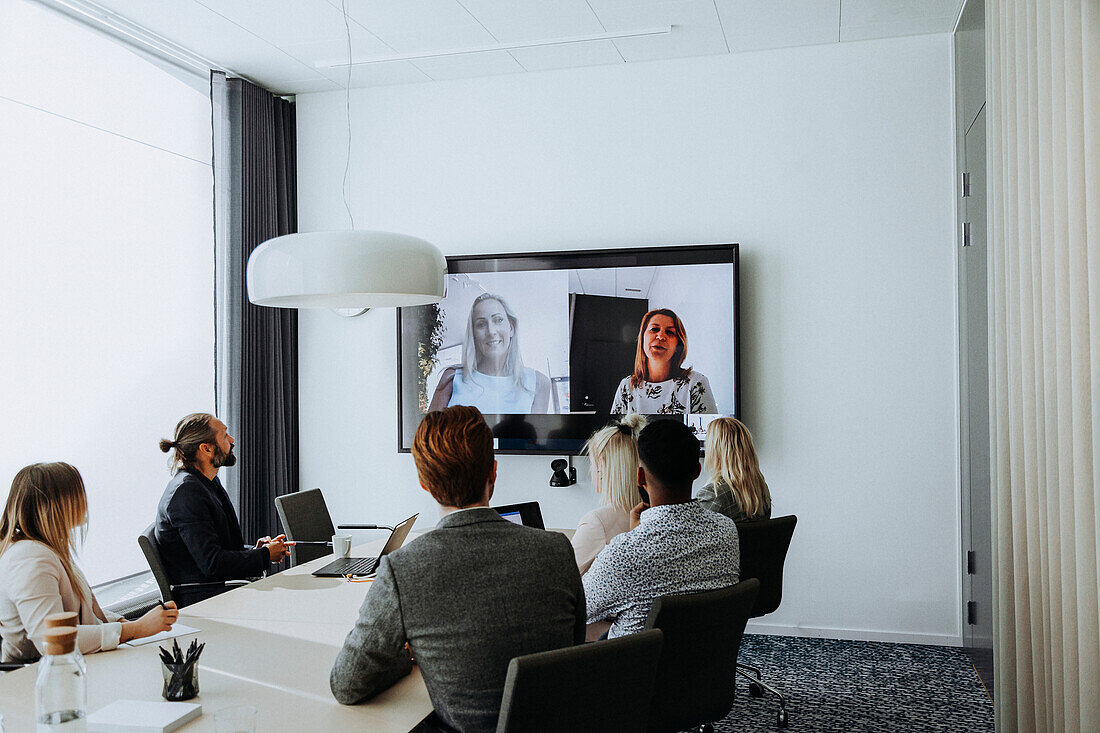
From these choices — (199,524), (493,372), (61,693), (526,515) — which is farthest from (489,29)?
(61,693)

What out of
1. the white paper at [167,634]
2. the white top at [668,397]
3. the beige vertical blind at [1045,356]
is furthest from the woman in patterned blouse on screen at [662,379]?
the white paper at [167,634]

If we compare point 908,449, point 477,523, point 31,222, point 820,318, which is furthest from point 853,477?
point 31,222

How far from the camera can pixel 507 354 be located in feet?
16.0

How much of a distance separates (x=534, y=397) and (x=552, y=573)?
296cm

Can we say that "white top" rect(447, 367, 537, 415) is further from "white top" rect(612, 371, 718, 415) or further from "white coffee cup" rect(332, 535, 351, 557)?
"white coffee cup" rect(332, 535, 351, 557)

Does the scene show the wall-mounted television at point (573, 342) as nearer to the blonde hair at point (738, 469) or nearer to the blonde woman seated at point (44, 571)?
the blonde hair at point (738, 469)

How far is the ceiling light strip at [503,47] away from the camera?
14.5 feet

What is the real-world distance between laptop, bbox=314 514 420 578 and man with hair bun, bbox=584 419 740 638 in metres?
0.88

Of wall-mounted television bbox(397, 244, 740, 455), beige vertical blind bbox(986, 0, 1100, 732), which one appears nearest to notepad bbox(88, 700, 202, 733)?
beige vertical blind bbox(986, 0, 1100, 732)

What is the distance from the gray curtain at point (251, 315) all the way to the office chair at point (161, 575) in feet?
4.52

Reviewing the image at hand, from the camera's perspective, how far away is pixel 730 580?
2.48m

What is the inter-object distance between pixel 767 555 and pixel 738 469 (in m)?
0.37

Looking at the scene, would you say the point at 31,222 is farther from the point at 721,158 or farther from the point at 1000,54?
the point at 1000,54

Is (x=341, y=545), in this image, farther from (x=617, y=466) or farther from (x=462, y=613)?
(x=462, y=613)
